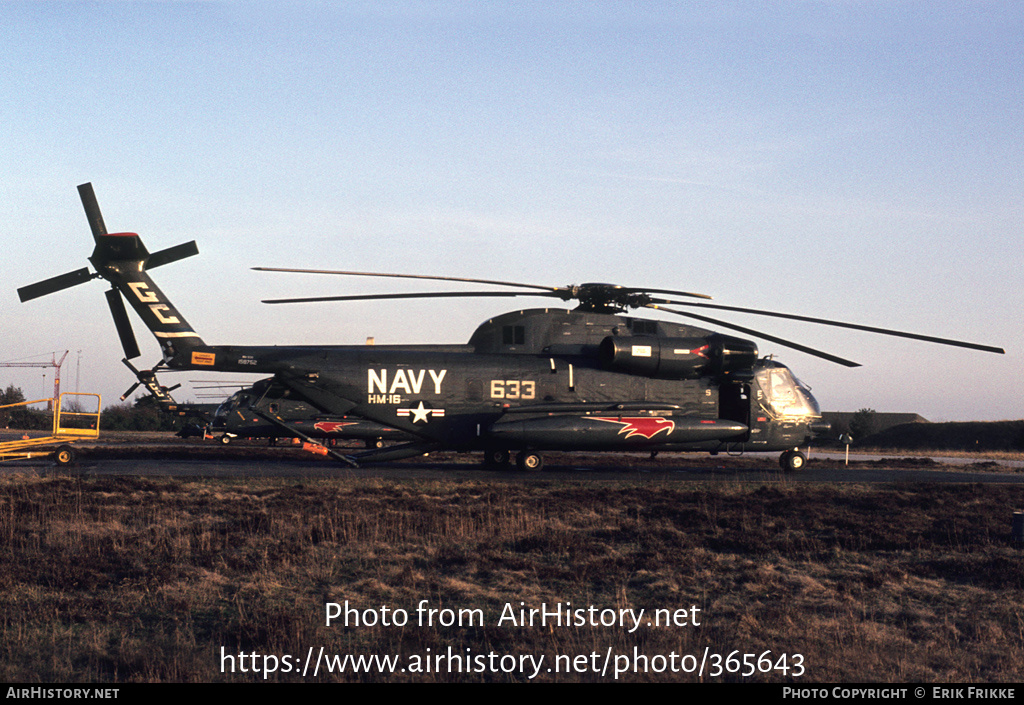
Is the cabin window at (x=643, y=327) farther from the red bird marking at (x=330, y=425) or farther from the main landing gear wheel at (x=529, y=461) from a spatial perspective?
the red bird marking at (x=330, y=425)

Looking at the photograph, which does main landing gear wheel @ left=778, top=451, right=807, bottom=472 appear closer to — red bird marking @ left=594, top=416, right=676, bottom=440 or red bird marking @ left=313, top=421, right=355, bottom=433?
red bird marking @ left=594, top=416, right=676, bottom=440

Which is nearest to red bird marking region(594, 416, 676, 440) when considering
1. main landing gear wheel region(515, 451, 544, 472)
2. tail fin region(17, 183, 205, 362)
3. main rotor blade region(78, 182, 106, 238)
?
main landing gear wheel region(515, 451, 544, 472)

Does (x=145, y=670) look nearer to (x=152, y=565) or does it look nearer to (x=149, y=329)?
(x=152, y=565)

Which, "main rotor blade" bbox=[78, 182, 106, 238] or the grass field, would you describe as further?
"main rotor blade" bbox=[78, 182, 106, 238]

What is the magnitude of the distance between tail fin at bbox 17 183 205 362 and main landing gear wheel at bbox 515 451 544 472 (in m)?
11.0

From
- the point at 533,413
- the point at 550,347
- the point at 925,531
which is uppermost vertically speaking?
the point at 550,347

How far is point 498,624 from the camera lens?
8.74m

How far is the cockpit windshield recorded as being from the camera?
28.3 metres

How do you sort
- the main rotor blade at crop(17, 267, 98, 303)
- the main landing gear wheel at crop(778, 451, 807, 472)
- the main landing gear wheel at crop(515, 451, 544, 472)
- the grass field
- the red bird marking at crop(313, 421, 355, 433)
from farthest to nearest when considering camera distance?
the red bird marking at crop(313, 421, 355, 433) → the main landing gear wheel at crop(778, 451, 807, 472) → the main landing gear wheel at crop(515, 451, 544, 472) → the main rotor blade at crop(17, 267, 98, 303) → the grass field

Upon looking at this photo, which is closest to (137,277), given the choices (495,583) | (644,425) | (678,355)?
(644,425)

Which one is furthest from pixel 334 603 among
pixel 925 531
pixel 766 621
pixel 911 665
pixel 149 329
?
pixel 149 329

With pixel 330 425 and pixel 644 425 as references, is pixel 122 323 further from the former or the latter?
pixel 644 425
